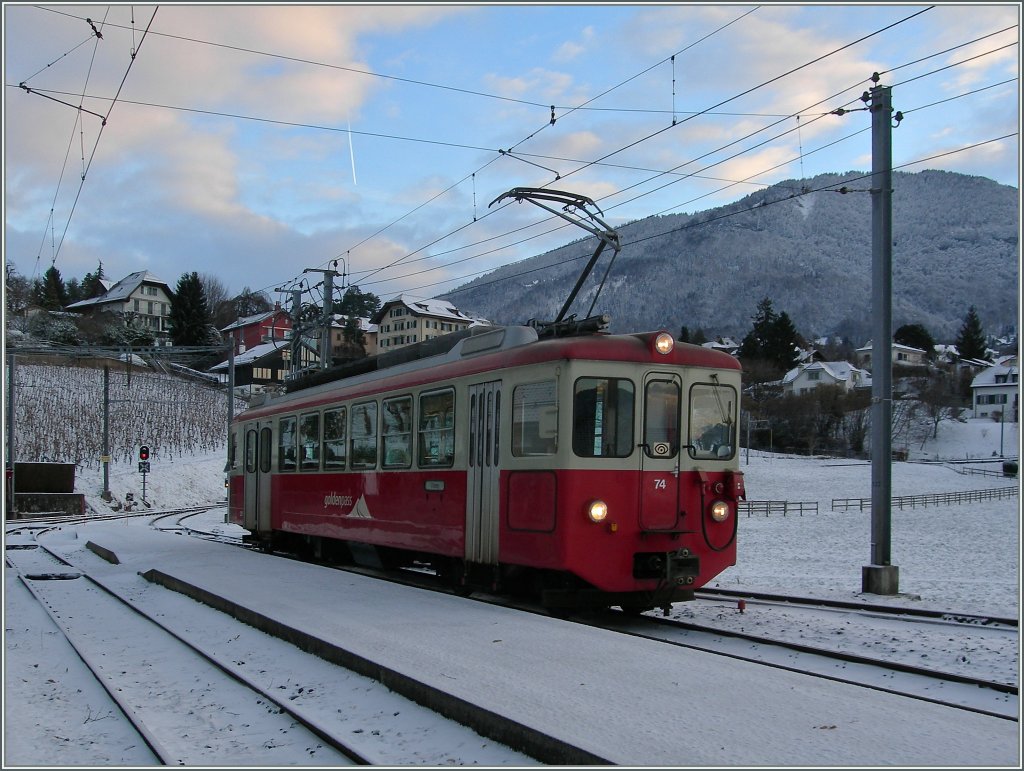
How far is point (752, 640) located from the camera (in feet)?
29.3

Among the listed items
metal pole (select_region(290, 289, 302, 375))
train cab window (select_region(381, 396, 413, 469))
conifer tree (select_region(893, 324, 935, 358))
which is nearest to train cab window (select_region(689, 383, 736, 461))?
train cab window (select_region(381, 396, 413, 469))

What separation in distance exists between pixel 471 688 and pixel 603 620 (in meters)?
4.32

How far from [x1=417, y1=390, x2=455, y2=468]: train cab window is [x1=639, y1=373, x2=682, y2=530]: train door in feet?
8.22

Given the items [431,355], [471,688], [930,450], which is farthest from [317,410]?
[930,450]

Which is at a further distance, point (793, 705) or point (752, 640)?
point (752, 640)

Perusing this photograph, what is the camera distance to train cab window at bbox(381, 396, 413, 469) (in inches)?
497

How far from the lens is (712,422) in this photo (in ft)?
34.8

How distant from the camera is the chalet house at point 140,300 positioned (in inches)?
3942

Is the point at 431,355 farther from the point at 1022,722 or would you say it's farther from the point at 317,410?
the point at 1022,722

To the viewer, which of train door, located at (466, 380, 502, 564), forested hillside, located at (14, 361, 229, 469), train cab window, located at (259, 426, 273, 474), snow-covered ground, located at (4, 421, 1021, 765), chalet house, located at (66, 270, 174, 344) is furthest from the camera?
chalet house, located at (66, 270, 174, 344)

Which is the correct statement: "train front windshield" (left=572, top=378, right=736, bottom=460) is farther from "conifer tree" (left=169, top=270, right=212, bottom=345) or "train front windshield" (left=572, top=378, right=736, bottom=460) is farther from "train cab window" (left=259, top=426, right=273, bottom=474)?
"conifer tree" (left=169, top=270, right=212, bottom=345)

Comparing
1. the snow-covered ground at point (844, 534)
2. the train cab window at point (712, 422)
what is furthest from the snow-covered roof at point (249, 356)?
the train cab window at point (712, 422)

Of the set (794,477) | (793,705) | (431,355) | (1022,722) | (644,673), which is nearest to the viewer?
(1022,722)

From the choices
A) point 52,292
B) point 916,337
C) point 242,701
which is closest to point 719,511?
point 242,701
